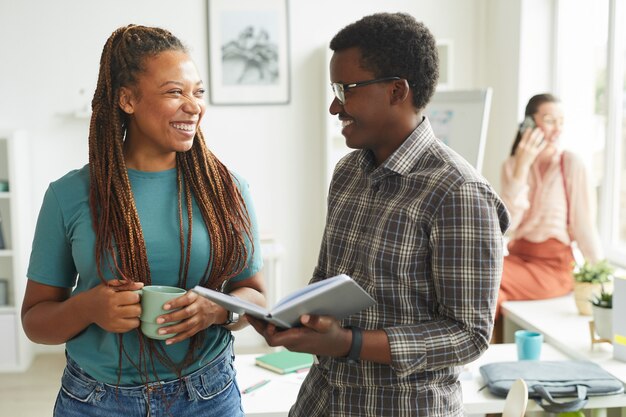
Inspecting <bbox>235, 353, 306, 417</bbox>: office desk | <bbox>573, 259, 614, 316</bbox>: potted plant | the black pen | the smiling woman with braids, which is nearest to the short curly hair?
the smiling woman with braids

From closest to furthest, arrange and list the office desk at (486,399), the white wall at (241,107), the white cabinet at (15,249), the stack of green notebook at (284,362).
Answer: the office desk at (486,399) < the stack of green notebook at (284,362) < the white cabinet at (15,249) < the white wall at (241,107)

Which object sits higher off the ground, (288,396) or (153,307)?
(153,307)

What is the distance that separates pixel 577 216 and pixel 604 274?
1.38 ft

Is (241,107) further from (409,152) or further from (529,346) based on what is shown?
(409,152)

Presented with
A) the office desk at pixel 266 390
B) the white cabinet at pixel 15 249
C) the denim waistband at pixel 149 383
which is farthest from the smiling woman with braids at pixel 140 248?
the white cabinet at pixel 15 249

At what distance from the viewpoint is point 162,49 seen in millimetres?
1444

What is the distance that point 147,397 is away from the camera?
54.4 inches

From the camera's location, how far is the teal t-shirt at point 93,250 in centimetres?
138

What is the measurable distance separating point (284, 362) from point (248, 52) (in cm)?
266

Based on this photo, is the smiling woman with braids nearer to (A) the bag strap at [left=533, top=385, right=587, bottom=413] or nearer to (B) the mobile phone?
(A) the bag strap at [left=533, top=385, right=587, bottom=413]

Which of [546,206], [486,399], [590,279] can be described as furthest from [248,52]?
[486,399]

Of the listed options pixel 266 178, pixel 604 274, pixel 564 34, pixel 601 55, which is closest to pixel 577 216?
pixel 604 274

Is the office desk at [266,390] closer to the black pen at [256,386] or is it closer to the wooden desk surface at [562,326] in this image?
the black pen at [256,386]

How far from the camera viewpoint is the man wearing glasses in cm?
122
